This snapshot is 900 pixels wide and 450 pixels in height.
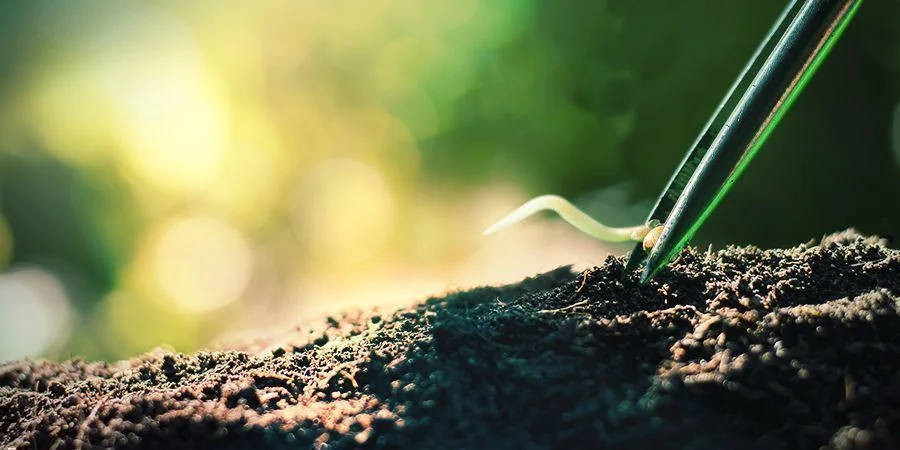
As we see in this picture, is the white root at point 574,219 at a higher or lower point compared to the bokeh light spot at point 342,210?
lower

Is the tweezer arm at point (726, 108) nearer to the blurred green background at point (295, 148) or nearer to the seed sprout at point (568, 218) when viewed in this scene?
the seed sprout at point (568, 218)

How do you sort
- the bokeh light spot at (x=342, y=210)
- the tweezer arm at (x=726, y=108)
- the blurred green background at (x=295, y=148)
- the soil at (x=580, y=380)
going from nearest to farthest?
the soil at (x=580, y=380) → the tweezer arm at (x=726, y=108) → the blurred green background at (x=295, y=148) → the bokeh light spot at (x=342, y=210)

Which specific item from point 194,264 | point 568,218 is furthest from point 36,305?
point 568,218

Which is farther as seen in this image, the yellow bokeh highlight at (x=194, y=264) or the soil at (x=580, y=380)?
the yellow bokeh highlight at (x=194, y=264)

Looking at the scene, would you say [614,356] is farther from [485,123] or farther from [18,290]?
[18,290]

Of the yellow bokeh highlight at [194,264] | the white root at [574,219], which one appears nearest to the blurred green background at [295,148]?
the yellow bokeh highlight at [194,264]

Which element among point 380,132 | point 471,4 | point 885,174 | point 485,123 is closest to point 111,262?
point 380,132
